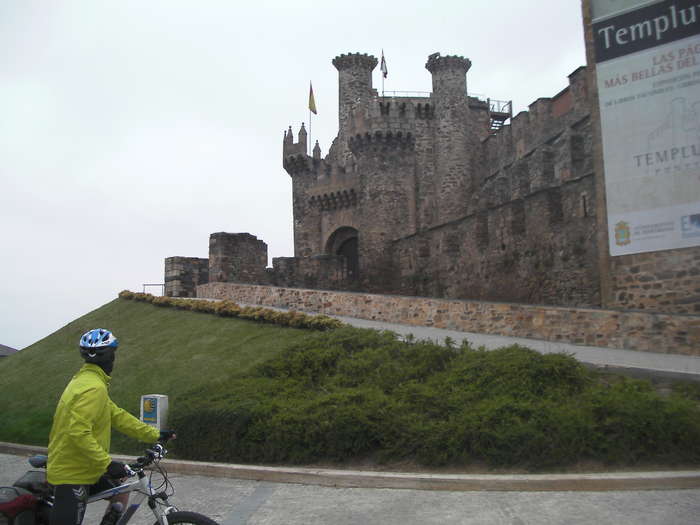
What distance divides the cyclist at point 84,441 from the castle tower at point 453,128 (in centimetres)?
3417

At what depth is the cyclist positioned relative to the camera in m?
4.45

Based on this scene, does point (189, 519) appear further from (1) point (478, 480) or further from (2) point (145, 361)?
(2) point (145, 361)

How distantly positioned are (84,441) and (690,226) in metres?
13.6

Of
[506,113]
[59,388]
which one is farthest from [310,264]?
[506,113]

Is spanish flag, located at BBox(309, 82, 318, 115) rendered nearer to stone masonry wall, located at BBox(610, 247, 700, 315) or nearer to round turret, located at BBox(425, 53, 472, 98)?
round turret, located at BBox(425, 53, 472, 98)

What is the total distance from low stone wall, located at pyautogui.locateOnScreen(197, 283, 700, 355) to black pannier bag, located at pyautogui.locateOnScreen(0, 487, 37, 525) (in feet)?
36.7

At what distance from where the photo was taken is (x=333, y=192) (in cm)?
3909

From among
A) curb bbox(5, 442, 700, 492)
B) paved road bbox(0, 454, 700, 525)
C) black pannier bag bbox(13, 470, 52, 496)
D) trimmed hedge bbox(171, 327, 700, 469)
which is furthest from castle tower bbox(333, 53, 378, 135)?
black pannier bag bbox(13, 470, 52, 496)

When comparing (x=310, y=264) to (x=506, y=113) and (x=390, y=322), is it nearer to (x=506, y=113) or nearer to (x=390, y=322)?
(x=390, y=322)

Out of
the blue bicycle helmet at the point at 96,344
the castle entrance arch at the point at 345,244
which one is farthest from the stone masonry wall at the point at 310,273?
the blue bicycle helmet at the point at 96,344

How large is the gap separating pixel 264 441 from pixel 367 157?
1000 inches

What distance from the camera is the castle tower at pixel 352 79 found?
41031 mm

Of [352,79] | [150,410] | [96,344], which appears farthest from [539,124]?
[96,344]

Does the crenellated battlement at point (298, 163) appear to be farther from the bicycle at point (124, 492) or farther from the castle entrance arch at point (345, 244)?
the bicycle at point (124, 492)
